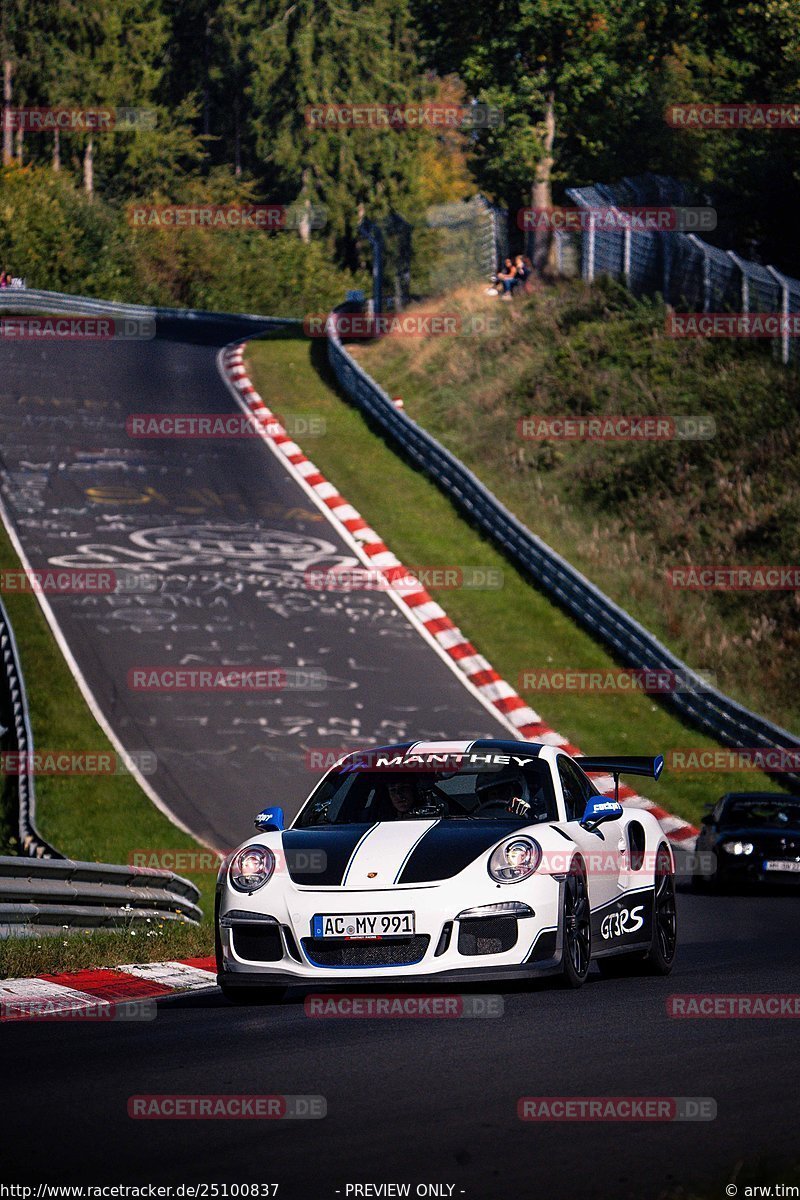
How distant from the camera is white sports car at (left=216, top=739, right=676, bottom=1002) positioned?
364 inches

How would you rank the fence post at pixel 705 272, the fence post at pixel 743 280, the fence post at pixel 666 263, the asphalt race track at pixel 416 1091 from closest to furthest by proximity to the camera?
the asphalt race track at pixel 416 1091 → the fence post at pixel 743 280 → the fence post at pixel 705 272 → the fence post at pixel 666 263

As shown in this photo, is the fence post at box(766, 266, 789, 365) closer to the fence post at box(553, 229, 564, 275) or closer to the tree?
the fence post at box(553, 229, 564, 275)

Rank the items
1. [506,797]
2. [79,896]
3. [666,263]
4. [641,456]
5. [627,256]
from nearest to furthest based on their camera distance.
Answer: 1. [506,797]
2. [79,896]
3. [641,456]
4. [666,263]
5. [627,256]

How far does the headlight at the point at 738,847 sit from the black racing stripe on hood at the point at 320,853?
9.68 m

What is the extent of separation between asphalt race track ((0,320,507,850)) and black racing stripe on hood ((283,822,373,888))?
9694mm

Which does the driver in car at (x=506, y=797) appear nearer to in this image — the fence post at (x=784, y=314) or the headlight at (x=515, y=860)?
the headlight at (x=515, y=860)

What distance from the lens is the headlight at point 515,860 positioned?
9.42 metres

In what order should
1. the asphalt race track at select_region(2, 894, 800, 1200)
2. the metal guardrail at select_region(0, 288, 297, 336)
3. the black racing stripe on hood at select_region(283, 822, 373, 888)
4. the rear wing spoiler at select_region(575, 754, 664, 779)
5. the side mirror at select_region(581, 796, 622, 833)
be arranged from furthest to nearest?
the metal guardrail at select_region(0, 288, 297, 336)
the rear wing spoiler at select_region(575, 754, 664, 779)
the side mirror at select_region(581, 796, 622, 833)
the black racing stripe on hood at select_region(283, 822, 373, 888)
the asphalt race track at select_region(2, 894, 800, 1200)

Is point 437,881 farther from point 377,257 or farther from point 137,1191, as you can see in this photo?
point 377,257

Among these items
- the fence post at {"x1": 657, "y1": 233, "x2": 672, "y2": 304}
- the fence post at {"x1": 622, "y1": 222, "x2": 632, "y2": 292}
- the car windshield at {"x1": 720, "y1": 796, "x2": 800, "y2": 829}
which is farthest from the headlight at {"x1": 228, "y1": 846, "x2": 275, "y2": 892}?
the fence post at {"x1": 622, "y1": 222, "x2": 632, "y2": 292}

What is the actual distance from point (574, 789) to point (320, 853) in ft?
6.26

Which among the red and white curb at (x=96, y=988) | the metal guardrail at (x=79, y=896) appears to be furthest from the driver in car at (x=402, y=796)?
the metal guardrail at (x=79, y=896)

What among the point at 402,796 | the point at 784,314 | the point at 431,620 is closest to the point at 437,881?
the point at 402,796

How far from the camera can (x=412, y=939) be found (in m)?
9.21
